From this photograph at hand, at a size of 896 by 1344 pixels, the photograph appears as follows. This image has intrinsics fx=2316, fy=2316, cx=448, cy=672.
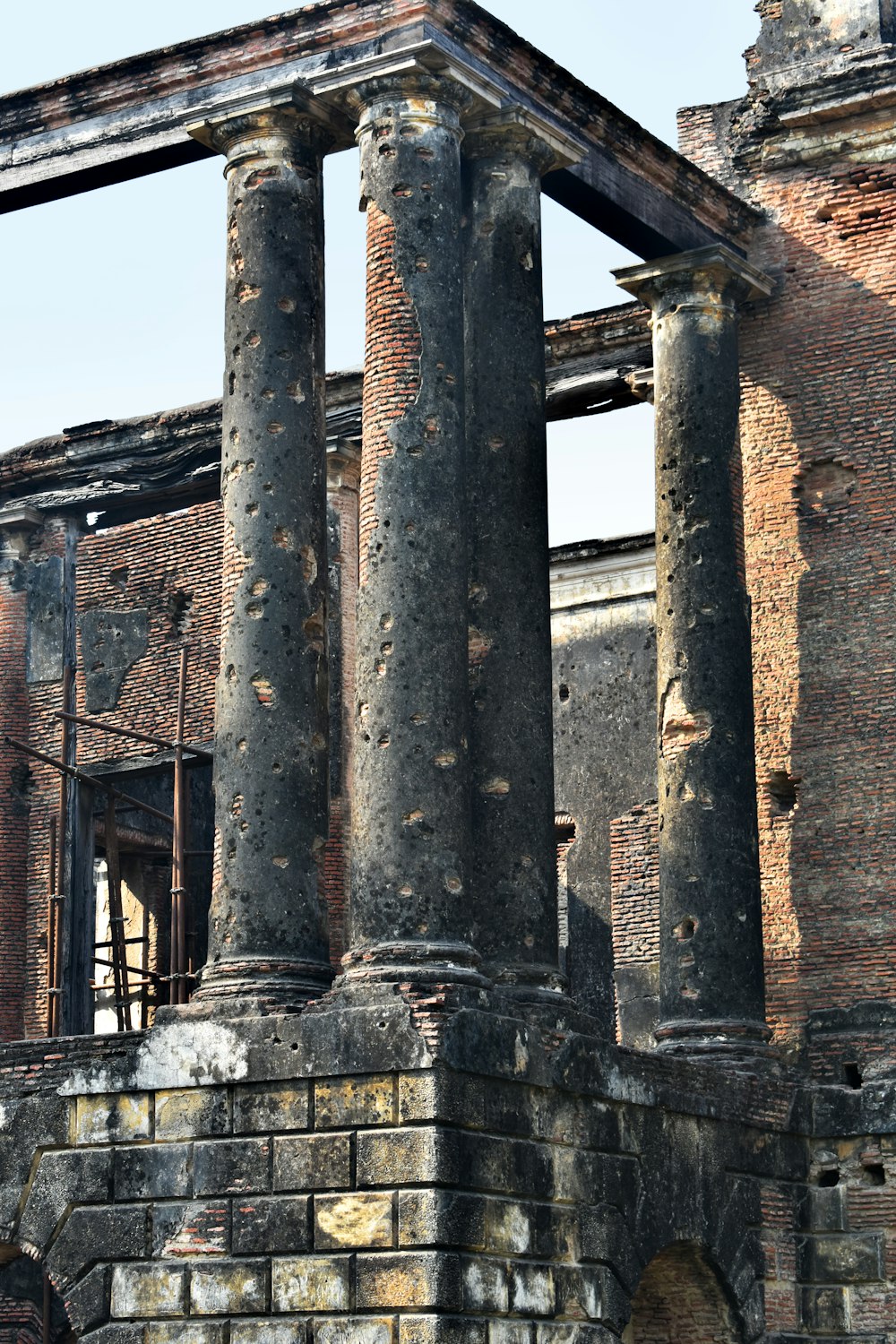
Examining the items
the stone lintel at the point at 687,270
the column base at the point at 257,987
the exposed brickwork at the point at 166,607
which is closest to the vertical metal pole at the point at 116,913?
the exposed brickwork at the point at 166,607

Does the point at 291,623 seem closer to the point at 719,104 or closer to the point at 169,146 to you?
the point at 169,146

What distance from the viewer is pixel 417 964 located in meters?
12.1

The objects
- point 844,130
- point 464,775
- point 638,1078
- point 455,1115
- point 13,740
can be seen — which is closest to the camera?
point 455,1115

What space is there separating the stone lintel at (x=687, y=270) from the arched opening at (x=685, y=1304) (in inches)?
274

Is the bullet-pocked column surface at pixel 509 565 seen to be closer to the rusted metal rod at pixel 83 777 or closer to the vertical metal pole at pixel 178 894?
the vertical metal pole at pixel 178 894

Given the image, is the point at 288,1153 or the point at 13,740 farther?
the point at 13,740

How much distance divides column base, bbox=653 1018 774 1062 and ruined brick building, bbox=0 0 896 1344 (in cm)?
2

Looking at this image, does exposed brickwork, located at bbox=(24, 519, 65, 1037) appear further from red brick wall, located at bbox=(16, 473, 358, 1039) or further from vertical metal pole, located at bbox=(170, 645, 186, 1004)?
vertical metal pole, located at bbox=(170, 645, 186, 1004)

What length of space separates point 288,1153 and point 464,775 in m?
2.26

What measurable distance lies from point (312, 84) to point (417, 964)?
5.25m

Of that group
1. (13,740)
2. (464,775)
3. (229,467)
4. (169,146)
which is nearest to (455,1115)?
(464,775)

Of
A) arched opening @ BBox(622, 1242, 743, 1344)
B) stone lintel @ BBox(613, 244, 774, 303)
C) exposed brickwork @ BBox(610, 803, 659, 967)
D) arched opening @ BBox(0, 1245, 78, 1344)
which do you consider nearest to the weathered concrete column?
stone lintel @ BBox(613, 244, 774, 303)

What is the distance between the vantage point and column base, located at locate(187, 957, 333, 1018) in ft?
40.1

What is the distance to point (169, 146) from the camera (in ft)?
47.2
